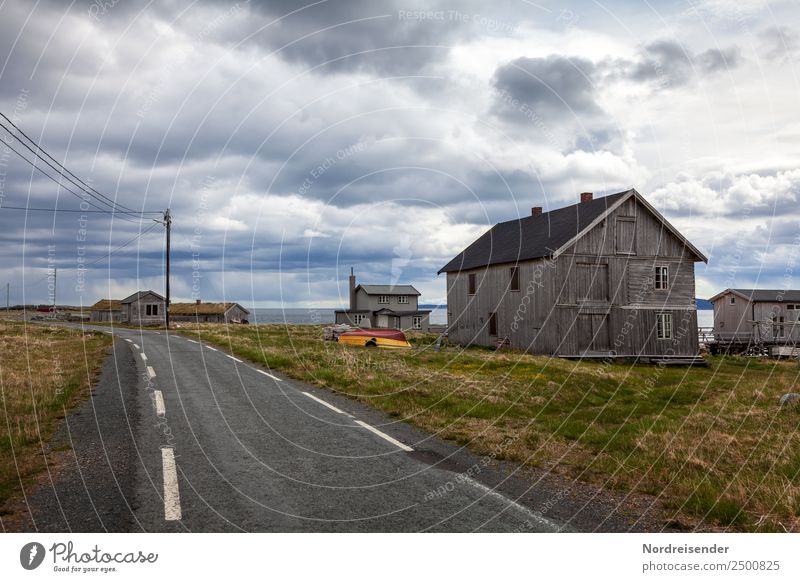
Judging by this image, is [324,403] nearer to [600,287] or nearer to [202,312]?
[600,287]

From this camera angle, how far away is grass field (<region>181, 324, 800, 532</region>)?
6.93m

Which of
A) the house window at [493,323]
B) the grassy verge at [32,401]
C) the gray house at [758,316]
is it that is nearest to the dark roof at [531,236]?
the house window at [493,323]

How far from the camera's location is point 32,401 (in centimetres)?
1257

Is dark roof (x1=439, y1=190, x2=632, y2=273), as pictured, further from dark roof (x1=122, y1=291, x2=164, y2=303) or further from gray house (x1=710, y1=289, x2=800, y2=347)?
dark roof (x1=122, y1=291, x2=164, y2=303)

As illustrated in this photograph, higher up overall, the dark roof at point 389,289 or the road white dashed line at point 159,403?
the dark roof at point 389,289

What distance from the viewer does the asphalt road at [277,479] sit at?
567cm

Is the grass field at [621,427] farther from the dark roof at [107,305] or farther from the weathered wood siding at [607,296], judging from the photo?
the dark roof at [107,305]

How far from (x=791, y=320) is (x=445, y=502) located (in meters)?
67.7

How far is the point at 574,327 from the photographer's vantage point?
3281 centimetres

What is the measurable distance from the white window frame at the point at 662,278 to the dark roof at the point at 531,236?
5.72 meters

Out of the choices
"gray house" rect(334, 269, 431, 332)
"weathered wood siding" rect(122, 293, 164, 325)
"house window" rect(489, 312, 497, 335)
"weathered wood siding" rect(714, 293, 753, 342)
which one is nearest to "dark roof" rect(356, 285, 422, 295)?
"gray house" rect(334, 269, 431, 332)

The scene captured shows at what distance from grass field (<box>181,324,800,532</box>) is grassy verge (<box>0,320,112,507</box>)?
21.4 feet

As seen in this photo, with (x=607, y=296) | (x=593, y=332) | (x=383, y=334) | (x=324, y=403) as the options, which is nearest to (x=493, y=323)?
(x=593, y=332)
